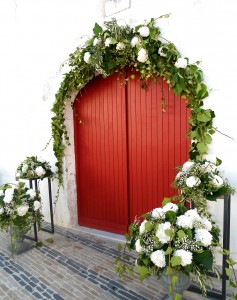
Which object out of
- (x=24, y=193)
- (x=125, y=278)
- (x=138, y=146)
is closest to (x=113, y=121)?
(x=138, y=146)

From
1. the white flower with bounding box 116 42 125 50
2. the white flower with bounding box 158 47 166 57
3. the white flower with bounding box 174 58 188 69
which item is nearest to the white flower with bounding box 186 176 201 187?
the white flower with bounding box 174 58 188 69

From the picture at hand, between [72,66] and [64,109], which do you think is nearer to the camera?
[72,66]

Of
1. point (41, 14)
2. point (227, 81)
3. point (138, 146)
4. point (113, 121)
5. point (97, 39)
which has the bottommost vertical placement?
point (138, 146)

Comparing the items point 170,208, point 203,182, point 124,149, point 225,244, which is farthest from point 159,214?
point 124,149

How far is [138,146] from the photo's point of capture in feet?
12.6

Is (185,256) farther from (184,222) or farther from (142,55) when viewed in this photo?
(142,55)

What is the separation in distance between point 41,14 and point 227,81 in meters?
3.31

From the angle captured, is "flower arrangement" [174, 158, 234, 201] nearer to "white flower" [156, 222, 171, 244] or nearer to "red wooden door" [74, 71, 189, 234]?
"white flower" [156, 222, 171, 244]

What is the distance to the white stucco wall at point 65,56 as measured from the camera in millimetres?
2865

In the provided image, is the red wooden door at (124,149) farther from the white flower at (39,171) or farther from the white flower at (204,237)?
the white flower at (204,237)

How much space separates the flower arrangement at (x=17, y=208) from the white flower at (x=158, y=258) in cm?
212

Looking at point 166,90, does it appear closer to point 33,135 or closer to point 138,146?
point 138,146

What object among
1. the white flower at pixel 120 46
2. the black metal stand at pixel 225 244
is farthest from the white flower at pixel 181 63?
the black metal stand at pixel 225 244

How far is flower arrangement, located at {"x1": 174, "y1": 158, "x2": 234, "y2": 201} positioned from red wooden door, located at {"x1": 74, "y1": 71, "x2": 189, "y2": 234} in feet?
2.62
